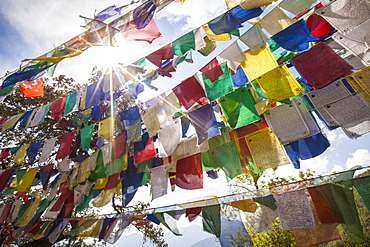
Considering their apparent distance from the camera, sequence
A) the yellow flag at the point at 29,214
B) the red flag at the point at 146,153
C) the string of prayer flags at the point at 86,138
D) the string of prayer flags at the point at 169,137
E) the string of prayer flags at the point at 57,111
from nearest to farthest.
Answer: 1. the string of prayer flags at the point at 169,137
2. the red flag at the point at 146,153
3. the string of prayer flags at the point at 86,138
4. the yellow flag at the point at 29,214
5. the string of prayer flags at the point at 57,111

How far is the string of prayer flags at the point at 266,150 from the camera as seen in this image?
3121mm

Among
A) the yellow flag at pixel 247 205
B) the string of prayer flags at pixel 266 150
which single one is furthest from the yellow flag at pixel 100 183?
the string of prayer flags at pixel 266 150

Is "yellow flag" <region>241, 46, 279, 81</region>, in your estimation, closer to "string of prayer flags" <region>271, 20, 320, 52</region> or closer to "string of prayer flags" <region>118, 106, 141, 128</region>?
Result: "string of prayer flags" <region>271, 20, 320, 52</region>

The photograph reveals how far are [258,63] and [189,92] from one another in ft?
4.23

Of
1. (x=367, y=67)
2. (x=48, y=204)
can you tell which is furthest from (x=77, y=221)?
(x=367, y=67)

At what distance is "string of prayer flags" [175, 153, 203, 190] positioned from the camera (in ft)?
12.2

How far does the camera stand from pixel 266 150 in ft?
10.7

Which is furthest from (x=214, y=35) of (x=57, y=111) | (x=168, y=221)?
(x=57, y=111)

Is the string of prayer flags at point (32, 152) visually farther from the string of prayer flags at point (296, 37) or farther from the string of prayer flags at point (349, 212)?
the string of prayer flags at point (349, 212)

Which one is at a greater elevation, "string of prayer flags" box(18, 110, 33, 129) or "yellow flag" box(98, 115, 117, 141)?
"string of prayer flags" box(18, 110, 33, 129)

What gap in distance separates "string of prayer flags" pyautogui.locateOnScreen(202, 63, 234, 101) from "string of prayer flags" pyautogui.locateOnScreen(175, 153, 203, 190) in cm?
139

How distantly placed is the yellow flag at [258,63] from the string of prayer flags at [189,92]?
903 millimetres

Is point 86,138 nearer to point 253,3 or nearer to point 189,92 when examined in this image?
point 189,92

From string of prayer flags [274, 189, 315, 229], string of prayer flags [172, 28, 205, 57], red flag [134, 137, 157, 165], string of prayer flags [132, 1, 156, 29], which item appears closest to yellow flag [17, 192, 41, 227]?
red flag [134, 137, 157, 165]
